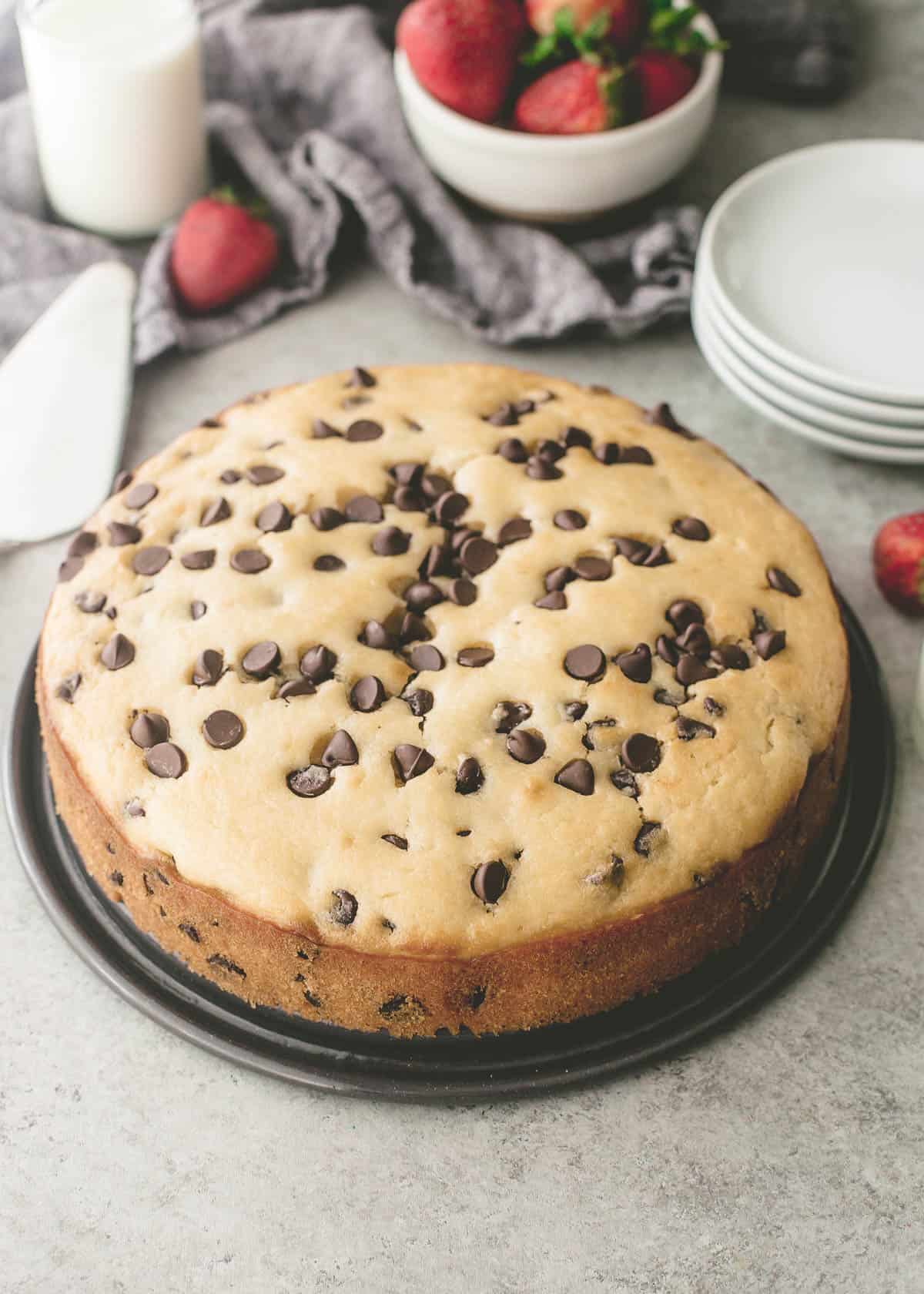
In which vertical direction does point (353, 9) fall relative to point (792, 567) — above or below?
above

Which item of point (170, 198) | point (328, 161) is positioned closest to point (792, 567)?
point (328, 161)

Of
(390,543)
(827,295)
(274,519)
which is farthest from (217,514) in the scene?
(827,295)

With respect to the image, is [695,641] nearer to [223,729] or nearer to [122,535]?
[223,729]

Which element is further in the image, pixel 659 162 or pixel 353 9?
pixel 353 9

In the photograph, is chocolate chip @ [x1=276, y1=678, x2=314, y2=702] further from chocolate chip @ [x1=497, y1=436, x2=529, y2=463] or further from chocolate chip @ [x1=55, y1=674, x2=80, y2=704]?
chocolate chip @ [x1=497, y1=436, x2=529, y2=463]

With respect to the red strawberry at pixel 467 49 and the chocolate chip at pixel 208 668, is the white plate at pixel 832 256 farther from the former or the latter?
the chocolate chip at pixel 208 668

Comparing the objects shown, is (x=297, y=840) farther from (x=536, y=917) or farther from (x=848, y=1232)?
(x=848, y=1232)
